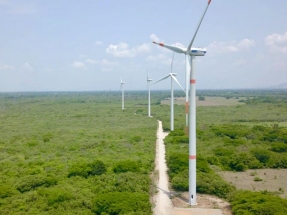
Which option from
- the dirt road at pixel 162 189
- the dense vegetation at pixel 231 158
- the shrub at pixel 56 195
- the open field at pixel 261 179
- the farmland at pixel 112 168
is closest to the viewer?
the dense vegetation at pixel 231 158

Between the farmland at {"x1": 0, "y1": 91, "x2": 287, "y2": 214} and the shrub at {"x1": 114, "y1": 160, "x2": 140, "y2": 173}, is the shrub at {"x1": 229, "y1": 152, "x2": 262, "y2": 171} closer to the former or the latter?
the farmland at {"x1": 0, "y1": 91, "x2": 287, "y2": 214}

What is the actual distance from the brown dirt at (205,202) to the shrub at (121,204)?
300 centimetres

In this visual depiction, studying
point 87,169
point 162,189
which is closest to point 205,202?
point 162,189

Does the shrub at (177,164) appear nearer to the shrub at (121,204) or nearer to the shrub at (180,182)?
the shrub at (180,182)

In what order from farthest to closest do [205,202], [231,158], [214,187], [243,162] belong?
[231,158] → [243,162] → [214,187] → [205,202]

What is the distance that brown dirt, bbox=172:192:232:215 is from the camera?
24056mm

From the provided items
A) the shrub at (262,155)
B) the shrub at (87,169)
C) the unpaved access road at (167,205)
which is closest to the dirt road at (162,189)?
the unpaved access road at (167,205)

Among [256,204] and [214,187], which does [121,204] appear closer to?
[214,187]

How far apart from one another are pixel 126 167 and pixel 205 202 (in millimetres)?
9179

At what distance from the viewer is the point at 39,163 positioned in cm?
3534

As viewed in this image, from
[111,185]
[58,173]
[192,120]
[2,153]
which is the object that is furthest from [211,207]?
[2,153]

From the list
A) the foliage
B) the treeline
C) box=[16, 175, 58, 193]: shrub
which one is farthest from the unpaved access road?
box=[16, 175, 58, 193]: shrub

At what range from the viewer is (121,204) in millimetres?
22312

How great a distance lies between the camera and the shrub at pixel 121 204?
22.0 m
